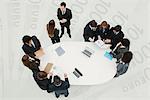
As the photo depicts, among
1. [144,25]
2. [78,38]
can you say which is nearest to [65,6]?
[78,38]

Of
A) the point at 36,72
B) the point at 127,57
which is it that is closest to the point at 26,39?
the point at 36,72

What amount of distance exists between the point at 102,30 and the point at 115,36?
0.79 feet

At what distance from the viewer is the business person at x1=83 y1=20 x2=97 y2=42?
9.54m

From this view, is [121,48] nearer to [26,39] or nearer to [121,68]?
[121,68]

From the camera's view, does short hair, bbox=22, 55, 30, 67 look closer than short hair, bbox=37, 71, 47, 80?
No

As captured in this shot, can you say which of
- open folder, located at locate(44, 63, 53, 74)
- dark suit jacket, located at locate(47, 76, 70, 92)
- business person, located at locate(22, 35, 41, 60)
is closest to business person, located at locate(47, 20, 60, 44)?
business person, located at locate(22, 35, 41, 60)

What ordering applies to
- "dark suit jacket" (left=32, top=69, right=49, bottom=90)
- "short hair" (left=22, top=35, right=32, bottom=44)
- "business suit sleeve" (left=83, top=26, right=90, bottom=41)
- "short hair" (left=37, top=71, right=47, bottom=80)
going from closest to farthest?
"short hair" (left=37, top=71, right=47, bottom=80)
"dark suit jacket" (left=32, top=69, right=49, bottom=90)
"short hair" (left=22, top=35, right=32, bottom=44)
"business suit sleeve" (left=83, top=26, right=90, bottom=41)

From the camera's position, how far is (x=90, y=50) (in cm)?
956

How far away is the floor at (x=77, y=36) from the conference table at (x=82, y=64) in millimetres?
222

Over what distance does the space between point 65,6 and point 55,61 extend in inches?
35.6

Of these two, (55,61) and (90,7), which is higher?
(90,7)

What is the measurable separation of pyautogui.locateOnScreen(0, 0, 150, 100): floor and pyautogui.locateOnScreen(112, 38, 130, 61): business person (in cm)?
40

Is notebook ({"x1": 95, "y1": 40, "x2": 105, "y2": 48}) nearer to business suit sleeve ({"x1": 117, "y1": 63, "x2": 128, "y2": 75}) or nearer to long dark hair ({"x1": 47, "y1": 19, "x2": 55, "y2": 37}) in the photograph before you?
business suit sleeve ({"x1": 117, "y1": 63, "x2": 128, "y2": 75})

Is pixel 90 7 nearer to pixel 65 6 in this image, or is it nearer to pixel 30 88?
pixel 65 6
